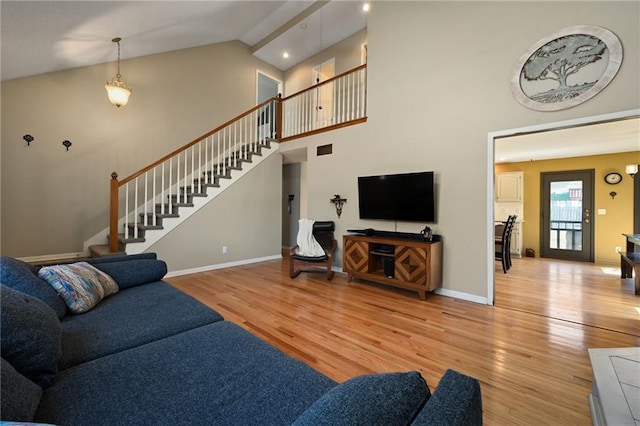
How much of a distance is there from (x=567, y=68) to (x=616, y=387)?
303 centimetres

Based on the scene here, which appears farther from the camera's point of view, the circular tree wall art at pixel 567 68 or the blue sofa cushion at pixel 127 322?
the circular tree wall art at pixel 567 68

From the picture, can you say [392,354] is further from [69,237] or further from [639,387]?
[69,237]

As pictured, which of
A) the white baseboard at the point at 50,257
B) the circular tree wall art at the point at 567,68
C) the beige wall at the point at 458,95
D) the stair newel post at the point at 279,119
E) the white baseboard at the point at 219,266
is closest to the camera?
the circular tree wall art at the point at 567,68

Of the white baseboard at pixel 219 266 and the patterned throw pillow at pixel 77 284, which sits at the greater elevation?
the patterned throw pillow at pixel 77 284

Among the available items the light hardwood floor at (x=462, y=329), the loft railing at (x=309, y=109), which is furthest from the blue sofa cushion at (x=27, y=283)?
the loft railing at (x=309, y=109)

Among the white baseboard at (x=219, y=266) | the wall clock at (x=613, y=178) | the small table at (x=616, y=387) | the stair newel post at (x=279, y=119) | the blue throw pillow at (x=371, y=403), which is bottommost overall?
the white baseboard at (x=219, y=266)

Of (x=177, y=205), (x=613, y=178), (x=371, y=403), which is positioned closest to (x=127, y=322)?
(x=371, y=403)

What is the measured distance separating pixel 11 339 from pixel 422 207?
3.82 metres

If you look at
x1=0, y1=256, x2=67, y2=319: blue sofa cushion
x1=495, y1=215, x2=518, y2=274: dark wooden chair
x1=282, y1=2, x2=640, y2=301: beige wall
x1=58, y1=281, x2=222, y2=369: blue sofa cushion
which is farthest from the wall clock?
x1=0, y1=256, x2=67, y2=319: blue sofa cushion

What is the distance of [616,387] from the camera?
134cm

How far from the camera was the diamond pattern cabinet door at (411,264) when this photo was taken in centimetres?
344

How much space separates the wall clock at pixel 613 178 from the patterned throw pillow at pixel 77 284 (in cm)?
914

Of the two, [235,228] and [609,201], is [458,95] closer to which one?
[235,228]

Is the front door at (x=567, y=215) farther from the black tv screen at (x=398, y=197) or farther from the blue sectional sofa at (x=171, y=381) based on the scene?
the blue sectional sofa at (x=171, y=381)
